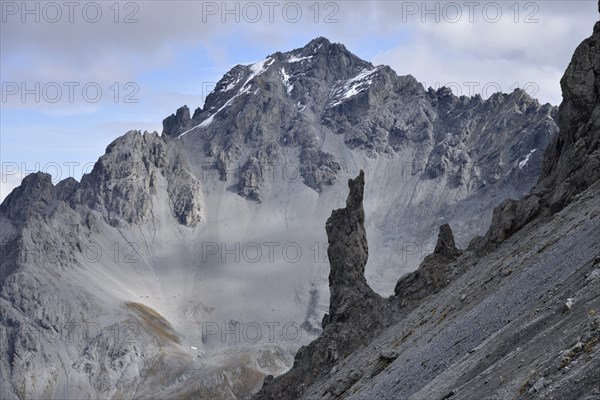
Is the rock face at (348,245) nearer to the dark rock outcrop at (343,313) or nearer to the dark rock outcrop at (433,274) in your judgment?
the dark rock outcrop at (343,313)

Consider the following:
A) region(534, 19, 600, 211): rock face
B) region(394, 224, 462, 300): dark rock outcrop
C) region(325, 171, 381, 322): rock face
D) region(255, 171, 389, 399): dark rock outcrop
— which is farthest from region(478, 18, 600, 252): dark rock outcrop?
region(325, 171, 381, 322): rock face

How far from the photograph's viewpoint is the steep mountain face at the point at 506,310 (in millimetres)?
32469

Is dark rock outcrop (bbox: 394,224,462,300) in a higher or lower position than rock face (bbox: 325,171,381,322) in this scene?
lower

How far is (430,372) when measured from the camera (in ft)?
161

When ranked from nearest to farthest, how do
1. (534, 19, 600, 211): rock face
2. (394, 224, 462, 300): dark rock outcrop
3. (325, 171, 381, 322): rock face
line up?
(534, 19, 600, 211): rock face, (394, 224, 462, 300): dark rock outcrop, (325, 171, 381, 322): rock face

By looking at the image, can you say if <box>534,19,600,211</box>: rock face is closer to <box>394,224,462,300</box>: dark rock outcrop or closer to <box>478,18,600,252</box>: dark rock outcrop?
<box>478,18,600,252</box>: dark rock outcrop

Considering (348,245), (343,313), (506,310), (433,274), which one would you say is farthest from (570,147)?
(348,245)

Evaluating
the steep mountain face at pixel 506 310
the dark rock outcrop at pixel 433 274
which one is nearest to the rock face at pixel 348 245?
the steep mountain face at pixel 506 310

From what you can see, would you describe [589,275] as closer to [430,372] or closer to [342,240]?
[430,372]

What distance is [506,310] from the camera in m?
47.5

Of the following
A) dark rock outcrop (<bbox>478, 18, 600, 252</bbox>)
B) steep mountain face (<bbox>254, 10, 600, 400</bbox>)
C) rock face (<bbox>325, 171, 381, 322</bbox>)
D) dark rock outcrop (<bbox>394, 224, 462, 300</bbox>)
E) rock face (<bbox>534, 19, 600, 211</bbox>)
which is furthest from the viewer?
rock face (<bbox>325, 171, 381, 322</bbox>)

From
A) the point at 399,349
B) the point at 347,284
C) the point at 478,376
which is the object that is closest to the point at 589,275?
the point at 478,376

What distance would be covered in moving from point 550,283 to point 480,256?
110 ft

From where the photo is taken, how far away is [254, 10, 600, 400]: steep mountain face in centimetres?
3247
